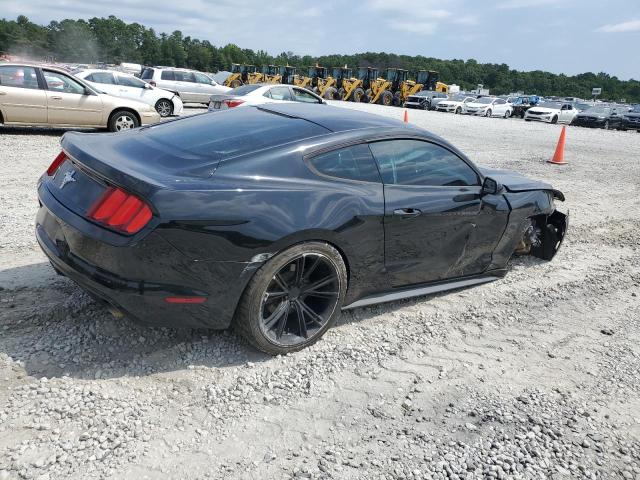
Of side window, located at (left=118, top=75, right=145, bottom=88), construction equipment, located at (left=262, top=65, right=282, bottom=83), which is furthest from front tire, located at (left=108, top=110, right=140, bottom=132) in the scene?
construction equipment, located at (left=262, top=65, right=282, bottom=83)

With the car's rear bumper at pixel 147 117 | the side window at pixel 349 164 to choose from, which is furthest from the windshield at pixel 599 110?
the side window at pixel 349 164

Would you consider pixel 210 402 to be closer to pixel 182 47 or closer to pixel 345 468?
pixel 345 468

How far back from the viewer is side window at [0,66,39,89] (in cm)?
1027

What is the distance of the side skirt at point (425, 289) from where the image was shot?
368cm

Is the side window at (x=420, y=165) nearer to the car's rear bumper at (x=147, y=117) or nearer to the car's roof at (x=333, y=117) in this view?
the car's roof at (x=333, y=117)

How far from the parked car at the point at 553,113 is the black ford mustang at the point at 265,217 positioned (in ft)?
100

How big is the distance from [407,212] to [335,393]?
1.34m

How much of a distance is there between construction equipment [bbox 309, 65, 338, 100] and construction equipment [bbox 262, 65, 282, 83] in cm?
259

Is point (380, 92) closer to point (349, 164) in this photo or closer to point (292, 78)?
point (292, 78)

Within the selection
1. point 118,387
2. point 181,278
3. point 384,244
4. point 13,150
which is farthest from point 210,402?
point 13,150

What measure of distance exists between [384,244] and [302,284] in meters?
0.66

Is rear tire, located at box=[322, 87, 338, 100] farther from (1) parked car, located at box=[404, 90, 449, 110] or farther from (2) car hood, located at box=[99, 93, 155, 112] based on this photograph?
(2) car hood, located at box=[99, 93, 155, 112]

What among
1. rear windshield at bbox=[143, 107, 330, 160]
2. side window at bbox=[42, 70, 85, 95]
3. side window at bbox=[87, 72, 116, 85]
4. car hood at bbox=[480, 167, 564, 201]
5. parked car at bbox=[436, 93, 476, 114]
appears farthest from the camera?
parked car at bbox=[436, 93, 476, 114]

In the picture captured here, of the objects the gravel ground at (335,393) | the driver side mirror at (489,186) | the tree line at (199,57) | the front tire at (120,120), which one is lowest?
the gravel ground at (335,393)
